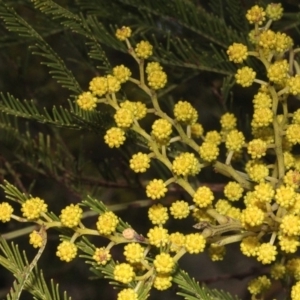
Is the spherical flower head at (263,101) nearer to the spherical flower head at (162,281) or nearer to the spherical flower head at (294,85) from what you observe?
the spherical flower head at (294,85)

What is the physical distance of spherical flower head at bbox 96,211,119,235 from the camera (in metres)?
0.47

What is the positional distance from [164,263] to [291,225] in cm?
9

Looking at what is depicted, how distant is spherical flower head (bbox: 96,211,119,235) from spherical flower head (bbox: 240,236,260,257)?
0.10 meters

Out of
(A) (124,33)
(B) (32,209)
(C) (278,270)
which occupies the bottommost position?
(C) (278,270)

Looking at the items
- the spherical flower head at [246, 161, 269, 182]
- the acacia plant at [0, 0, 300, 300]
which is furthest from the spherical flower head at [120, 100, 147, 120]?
the spherical flower head at [246, 161, 269, 182]

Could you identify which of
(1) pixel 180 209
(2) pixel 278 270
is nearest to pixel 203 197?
(1) pixel 180 209

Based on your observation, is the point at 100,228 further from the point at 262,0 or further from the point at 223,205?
the point at 262,0

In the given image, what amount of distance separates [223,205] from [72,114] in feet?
0.50

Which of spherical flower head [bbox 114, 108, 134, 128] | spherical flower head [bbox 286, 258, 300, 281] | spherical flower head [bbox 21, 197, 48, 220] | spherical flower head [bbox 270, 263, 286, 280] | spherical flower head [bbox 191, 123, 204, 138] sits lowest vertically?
spherical flower head [bbox 270, 263, 286, 280]

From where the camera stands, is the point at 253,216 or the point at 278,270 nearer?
the point at 253,216

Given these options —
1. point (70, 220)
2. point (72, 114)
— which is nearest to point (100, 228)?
point (70, 220)

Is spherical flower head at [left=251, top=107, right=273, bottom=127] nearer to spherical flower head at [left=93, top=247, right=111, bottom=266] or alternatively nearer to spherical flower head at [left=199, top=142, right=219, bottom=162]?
spherical flower head at [left=199, top=142, right=219, bottom=162]

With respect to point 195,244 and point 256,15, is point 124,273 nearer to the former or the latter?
point 195,244

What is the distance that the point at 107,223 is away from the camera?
18.5 inches
